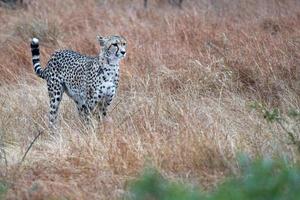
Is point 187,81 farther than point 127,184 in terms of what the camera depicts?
Yes

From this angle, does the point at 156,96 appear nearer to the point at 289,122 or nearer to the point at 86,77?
the point at 86,77

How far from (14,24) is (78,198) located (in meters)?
5.67

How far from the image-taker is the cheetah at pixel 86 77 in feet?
18.6

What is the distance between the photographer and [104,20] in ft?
30.6

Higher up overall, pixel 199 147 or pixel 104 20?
pixel 199 147

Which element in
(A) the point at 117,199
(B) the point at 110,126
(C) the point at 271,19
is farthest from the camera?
(C) the point at 271,19

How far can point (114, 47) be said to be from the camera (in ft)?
18.5

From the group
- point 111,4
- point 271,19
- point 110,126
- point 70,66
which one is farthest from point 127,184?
point 111,4

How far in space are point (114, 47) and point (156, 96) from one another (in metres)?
0.48

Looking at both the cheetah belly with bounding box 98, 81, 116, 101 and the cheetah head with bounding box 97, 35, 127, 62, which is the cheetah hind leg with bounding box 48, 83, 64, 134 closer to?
the cheetah belly with bounding box 98, 81, 116, 101

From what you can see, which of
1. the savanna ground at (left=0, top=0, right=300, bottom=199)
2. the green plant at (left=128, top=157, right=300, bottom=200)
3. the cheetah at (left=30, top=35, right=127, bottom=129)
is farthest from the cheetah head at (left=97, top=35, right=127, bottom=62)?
the green plant at (left=128, top=157, right=300, bottom=200)

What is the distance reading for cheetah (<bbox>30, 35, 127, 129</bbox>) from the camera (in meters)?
5.68

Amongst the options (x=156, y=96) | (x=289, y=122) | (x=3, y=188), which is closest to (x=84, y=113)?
(x=156, y=96)

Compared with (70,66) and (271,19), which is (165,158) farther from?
(271,19)
